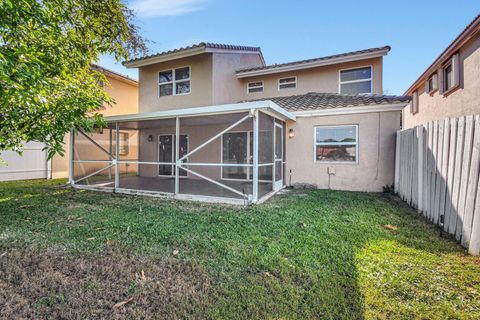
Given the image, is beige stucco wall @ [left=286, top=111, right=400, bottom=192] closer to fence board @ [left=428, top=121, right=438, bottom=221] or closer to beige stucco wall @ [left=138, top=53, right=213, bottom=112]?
fence board @ [left=428, top=121, right=438, bottom=221]

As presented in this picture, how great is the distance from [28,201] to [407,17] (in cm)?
1660

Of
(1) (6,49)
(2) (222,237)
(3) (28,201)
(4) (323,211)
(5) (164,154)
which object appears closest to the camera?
(1) (6,49)

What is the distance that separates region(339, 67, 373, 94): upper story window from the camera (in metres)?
10.8

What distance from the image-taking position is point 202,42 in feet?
34.4

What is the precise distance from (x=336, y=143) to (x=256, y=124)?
4.18 m

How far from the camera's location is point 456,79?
9.13 meters

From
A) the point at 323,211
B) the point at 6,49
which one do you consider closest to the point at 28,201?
the point at 6,49

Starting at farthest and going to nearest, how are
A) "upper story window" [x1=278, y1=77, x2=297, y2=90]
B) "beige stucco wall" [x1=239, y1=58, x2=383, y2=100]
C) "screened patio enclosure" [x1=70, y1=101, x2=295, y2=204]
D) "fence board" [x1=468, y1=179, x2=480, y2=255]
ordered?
1. "upper story window" [x1=278, y1=77, x2=297, y2=90]
2. "beige stucco wall" [x1=239, y1=58, x2=383, y2=100]
3. "screened patio enclosure" [x1=70, y1=101, x2=295, y2=204]
4. "fence board" [x1=468, y1=179, x2=480, y2=255]

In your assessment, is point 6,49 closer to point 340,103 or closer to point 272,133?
point 272,133

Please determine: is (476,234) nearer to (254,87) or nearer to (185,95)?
(254,87)

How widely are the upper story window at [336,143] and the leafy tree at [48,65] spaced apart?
7251mm

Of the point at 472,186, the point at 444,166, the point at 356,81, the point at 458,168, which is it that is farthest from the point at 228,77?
the point at 472,186

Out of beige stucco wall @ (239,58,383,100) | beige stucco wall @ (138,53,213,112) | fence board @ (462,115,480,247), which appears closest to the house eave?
beige stucco wall @ (138,53,213,112)

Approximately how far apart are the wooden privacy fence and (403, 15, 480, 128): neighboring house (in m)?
3.91
